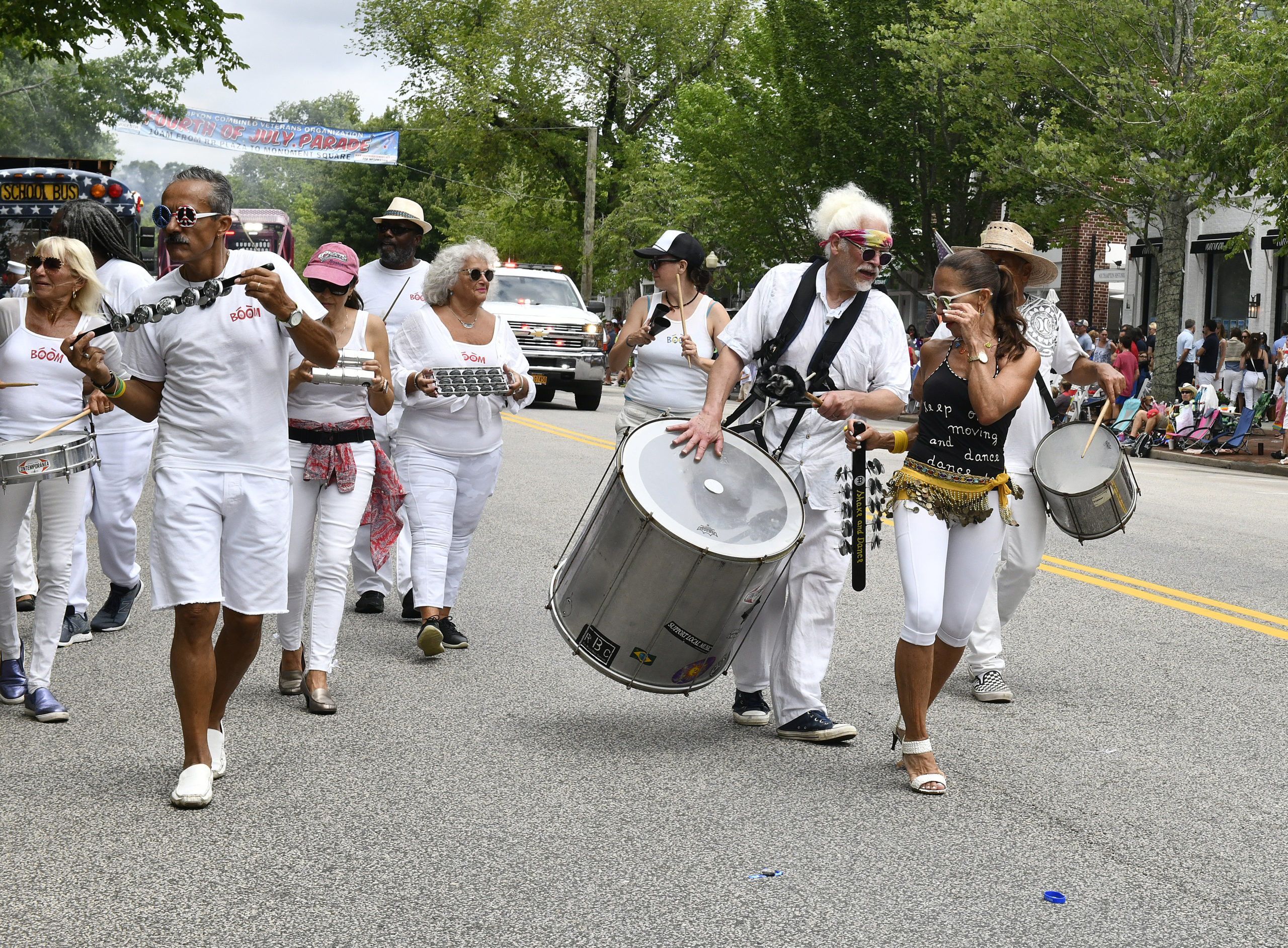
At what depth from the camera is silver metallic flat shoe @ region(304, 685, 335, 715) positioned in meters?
5.89

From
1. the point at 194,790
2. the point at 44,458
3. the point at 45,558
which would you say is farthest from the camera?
the point at 45,558

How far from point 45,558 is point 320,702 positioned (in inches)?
48.6

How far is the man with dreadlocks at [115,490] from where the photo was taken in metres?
7.05

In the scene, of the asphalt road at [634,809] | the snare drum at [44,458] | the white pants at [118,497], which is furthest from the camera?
the white pants at [118,497]

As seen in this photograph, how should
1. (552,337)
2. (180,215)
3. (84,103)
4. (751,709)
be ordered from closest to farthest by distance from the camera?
(180,215), (751,709), (552,337), (84,103)

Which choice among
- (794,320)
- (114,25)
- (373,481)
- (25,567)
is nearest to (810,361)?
(794,320)

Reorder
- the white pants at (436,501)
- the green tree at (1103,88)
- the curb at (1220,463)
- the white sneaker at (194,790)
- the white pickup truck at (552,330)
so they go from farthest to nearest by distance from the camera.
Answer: the white pickup truck at (552,330), the green tree at (1103,88), the curb at (1220,463), the white pants at (436,501), the white sneaker at (194,790)

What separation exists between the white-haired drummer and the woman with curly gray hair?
1.77 metres

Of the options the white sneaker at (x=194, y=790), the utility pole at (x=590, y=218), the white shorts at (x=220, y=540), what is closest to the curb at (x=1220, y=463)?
the white shorts at (x=220, y=540)

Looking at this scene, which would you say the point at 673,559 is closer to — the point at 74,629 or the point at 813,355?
the point at 813,355

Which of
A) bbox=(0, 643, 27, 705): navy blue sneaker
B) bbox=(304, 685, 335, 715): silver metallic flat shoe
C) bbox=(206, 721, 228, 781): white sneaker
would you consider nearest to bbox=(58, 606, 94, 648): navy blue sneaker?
bbox=(0, 643, 27, 705): navy blue sneaker

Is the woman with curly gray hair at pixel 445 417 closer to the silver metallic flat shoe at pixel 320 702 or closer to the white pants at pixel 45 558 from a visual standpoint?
the silver metallic flat shoe at pixel 320 702

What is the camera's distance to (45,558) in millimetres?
5938

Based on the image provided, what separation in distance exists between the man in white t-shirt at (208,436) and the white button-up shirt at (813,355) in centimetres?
166
